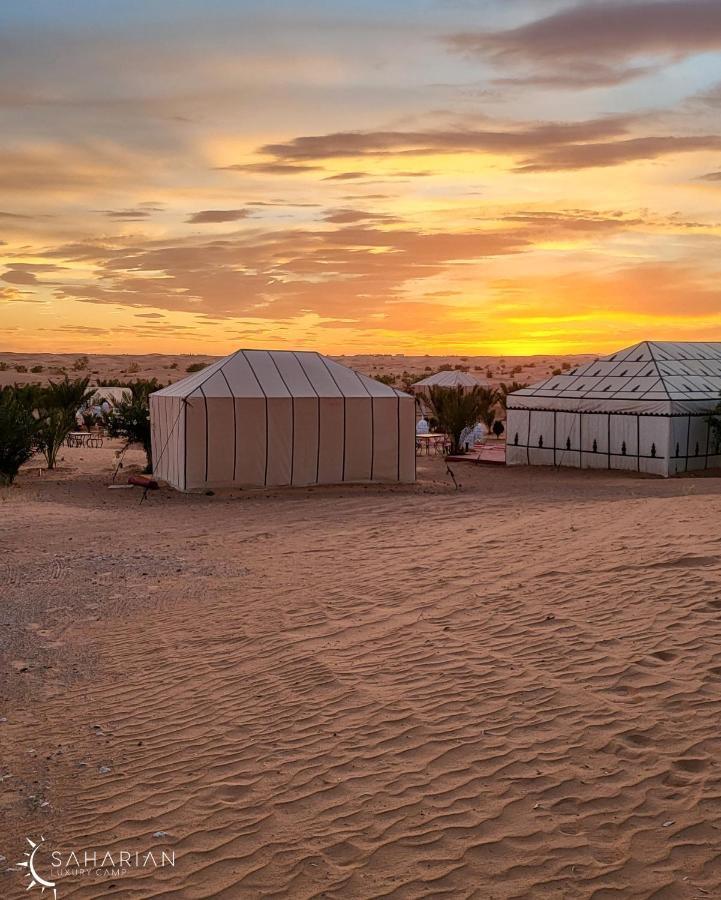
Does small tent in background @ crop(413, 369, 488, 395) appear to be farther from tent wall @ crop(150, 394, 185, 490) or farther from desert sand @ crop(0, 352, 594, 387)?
tent wall @ crop(150, 394, 185, 490)

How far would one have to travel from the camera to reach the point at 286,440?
21.0 meters

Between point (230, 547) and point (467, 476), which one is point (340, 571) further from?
point (467, 476)

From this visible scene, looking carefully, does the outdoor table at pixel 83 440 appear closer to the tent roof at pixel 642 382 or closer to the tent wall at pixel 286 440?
the tent wall at pixel 286 440

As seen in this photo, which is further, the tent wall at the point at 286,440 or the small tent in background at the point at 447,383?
the small tent in background at the point at 447,383

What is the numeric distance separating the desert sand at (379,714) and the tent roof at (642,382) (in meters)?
11.3

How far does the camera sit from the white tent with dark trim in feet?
77.5

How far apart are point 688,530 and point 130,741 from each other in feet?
26.6

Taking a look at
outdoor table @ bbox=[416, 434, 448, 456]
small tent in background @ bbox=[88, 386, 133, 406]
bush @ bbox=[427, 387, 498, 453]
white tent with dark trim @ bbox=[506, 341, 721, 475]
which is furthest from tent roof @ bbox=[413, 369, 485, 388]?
white tent with dark trim @ bbox=[506, 341, 721, 475]

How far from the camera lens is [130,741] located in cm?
687

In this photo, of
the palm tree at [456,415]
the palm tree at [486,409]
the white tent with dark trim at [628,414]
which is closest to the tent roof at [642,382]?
the white tent with dark trim at [628,414]

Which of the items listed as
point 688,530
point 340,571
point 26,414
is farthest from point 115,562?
point 26,414

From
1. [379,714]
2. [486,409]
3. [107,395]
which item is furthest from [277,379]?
[107,395]

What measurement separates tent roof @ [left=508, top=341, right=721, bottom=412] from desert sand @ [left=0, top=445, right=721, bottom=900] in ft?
37.0

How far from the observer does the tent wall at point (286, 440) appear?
20.4m
